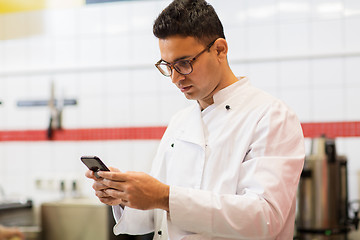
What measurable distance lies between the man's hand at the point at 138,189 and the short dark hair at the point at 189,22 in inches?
19.5

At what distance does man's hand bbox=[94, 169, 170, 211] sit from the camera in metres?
1.39

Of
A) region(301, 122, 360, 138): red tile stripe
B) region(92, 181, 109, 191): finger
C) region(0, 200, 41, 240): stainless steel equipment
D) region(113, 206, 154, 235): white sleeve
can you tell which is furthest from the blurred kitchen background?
region(92, 181, 109, 191): finger

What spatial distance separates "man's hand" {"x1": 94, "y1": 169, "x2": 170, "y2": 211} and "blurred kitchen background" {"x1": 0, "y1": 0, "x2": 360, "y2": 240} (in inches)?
76.1

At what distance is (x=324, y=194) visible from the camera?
300 cm

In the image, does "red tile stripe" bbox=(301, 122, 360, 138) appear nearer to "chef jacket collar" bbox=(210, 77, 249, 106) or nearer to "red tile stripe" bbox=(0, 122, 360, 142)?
"red tile stripe" bbox=(0, 122, 360, 142)

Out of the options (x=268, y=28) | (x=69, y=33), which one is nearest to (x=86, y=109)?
(x=69, y=33)

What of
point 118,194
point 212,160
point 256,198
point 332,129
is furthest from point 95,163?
point 332,129

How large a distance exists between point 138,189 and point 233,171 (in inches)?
13.0

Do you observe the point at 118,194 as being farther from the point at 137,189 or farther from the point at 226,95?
the point at 226,95

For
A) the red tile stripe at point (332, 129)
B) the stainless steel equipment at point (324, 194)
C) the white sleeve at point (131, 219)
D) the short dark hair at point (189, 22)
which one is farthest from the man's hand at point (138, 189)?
the red tile stripe at point (332, 129)

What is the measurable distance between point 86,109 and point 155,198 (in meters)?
2.67

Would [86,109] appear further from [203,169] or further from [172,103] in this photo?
[203,169]

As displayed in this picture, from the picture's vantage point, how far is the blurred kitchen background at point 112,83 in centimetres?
340

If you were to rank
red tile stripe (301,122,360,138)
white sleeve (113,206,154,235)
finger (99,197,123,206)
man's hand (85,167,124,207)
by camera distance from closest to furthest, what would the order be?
man's hand (85,167,124,207)
finger (99,197,123,206)
white sleeve (113,206,154,235)
red tile stripe (301,122,360,138)
